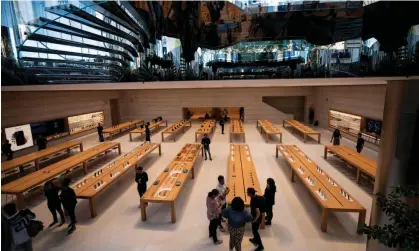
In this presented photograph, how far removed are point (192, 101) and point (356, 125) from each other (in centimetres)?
1131

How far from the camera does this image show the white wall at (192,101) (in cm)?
1714

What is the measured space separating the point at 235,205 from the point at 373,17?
5.19 meters

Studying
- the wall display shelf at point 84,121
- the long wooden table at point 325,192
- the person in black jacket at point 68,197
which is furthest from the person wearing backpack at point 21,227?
the wall display shelf at point 84,121

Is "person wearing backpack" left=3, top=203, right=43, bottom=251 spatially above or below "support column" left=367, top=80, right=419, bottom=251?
below

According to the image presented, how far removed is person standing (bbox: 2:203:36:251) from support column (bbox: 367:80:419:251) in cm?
571

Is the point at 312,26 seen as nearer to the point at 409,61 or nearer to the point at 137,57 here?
the point at 409,61

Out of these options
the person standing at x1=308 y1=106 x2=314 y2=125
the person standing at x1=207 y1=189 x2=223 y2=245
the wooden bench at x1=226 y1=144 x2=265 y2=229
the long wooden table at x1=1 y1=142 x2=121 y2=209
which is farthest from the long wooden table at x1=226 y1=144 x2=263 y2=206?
the person standing at x1=308 y1=106 x2=314 y2=125

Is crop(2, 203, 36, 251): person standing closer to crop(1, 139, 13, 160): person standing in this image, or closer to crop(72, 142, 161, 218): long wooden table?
crop(72, 142, 161, 218): long wooden table

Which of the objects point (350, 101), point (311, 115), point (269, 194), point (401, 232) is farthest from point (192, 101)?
point (401, 232)

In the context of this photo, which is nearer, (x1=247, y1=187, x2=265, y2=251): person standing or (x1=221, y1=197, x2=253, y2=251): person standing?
(x1=221, y1=197, x2=253, y2=251): person standing

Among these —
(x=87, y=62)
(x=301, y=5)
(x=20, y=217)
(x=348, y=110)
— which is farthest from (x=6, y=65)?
(x=348, y=110)

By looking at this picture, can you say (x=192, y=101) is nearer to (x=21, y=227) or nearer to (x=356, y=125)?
(x=356, y=125)

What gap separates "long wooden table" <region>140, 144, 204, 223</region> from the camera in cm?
488

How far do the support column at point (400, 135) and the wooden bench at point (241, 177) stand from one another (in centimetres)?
237
